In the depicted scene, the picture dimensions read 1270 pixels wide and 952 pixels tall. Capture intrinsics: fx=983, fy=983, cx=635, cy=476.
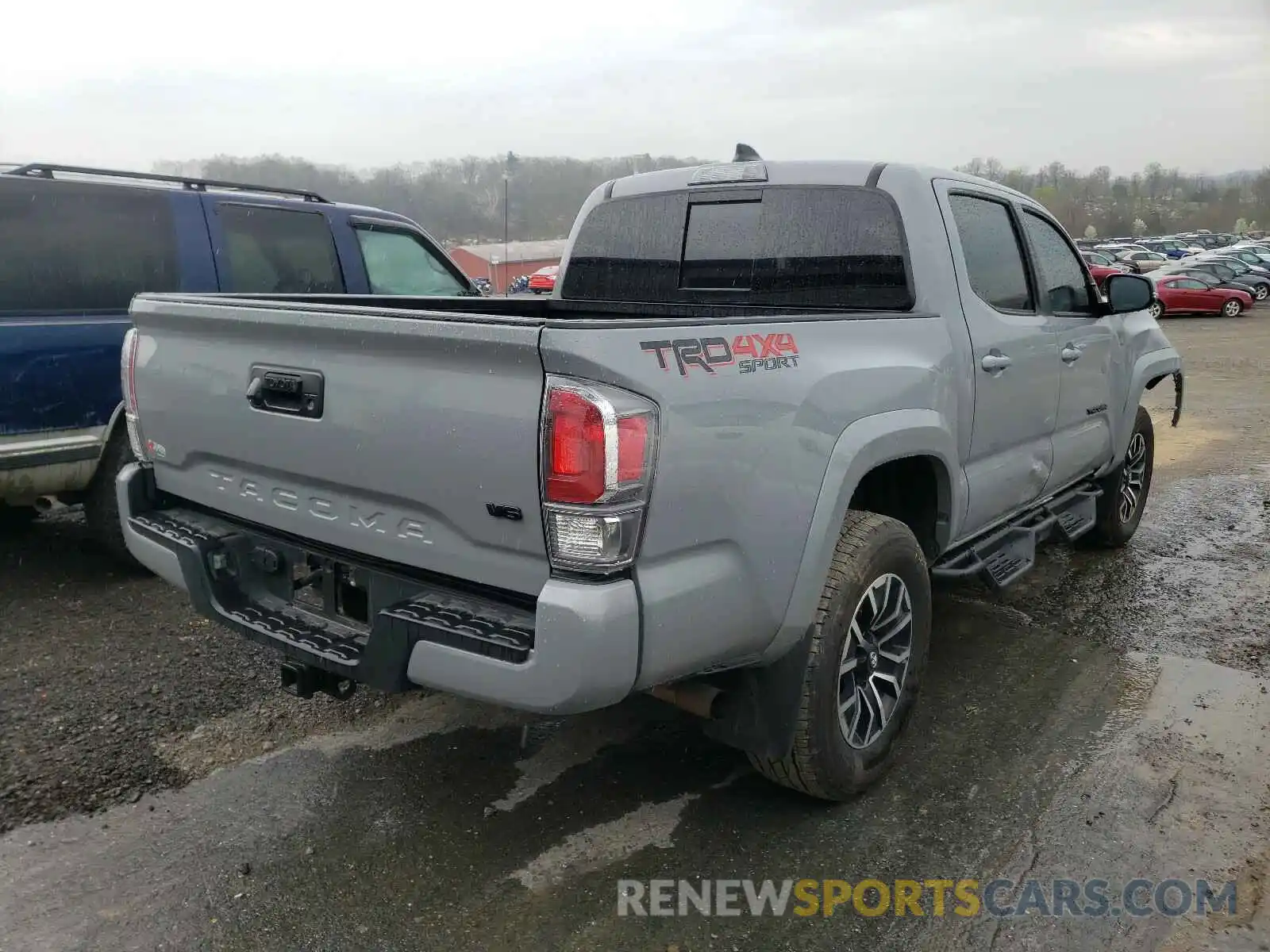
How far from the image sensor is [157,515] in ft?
10.9

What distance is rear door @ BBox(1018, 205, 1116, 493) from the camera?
14.7 feet

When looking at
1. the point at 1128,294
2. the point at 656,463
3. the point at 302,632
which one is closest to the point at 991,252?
the point at 1128,294

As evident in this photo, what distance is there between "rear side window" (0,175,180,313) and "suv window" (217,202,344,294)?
38 centimetres

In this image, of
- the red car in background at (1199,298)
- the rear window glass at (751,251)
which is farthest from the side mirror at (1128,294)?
the red car in background at (1199,298)

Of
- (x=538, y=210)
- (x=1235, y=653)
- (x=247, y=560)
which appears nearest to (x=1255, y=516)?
(x=1235, y=653)

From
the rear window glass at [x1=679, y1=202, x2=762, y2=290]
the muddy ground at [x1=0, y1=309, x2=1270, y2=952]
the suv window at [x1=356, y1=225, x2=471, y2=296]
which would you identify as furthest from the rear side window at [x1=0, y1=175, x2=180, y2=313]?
the rear window glass at [x1=679, y1=202, x2=762, y2=290]

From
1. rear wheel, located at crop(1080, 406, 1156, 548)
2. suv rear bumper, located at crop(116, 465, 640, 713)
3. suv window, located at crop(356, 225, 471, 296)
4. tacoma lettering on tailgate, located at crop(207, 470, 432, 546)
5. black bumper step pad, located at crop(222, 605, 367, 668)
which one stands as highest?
suv window, located at crop(356, 225, 471, 296)

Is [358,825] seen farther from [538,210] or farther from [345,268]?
[538,210]

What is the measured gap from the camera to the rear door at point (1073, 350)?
14.7 ft

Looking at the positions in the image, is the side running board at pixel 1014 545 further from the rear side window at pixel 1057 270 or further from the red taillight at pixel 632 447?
the red taillight at pixel 632 447

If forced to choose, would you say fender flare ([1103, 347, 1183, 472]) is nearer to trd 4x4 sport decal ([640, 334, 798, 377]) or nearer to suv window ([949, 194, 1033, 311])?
suv window ([949, 194, 1033, 311])

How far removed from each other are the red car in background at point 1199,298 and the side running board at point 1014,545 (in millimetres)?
27592

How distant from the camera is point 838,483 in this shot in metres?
2.80

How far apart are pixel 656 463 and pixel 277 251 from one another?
4504mm
